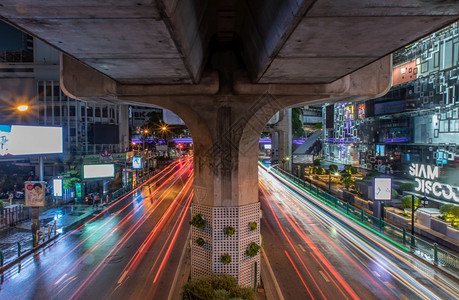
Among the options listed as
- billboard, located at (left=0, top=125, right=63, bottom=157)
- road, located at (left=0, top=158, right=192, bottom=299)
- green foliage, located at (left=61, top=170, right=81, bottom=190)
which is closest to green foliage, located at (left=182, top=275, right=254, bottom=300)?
road, located at (left=0, top=158, right=192, bottom=299)

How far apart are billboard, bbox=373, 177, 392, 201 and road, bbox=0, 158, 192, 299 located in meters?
13.8

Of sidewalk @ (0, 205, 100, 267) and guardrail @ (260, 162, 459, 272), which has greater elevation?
guardrail @ (260, 162, 459, 272)

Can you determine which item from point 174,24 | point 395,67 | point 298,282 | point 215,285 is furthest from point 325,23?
point 395,67

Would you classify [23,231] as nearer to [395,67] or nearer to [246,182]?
[246,182]

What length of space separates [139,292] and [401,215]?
20.0 metres

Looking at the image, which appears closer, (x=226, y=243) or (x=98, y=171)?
(x=226, y=243)

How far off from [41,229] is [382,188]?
2372cm

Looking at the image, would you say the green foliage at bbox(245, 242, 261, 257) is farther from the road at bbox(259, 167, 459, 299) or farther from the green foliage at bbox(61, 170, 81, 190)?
the green foliage at bbox(61, 170, 81, 190)

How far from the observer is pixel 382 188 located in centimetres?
2008

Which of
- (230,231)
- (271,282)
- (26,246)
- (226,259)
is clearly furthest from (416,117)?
(26,246)

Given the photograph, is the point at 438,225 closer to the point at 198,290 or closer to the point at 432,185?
the point at 432,185

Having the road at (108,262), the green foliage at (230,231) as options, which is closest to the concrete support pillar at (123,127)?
the road at (108,262)

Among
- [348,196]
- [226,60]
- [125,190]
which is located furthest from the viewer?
[125,190]

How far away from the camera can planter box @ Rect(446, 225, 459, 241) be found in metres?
17.1
